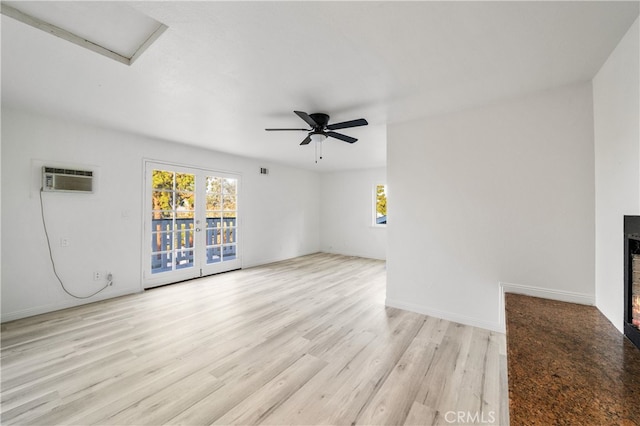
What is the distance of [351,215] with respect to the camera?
7.17 metres

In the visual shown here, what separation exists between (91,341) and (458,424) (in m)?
3.19

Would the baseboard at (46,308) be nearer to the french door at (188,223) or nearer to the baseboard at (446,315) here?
the french door at (188,223)

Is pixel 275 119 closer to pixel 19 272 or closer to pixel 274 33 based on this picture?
pixel 274 33

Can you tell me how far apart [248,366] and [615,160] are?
3.12m

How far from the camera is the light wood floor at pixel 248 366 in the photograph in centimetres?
161

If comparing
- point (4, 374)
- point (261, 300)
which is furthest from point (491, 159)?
point (4, 374)

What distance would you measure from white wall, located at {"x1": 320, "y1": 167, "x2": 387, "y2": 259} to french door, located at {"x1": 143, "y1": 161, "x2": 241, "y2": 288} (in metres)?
2.96

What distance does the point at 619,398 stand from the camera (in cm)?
104

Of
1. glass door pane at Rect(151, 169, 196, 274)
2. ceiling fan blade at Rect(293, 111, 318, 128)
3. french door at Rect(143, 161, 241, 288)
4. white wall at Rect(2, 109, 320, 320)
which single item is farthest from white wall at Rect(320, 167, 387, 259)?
ceiling fan blade at Rect(293, 111, 318, 128)

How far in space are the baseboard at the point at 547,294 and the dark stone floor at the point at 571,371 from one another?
37cm

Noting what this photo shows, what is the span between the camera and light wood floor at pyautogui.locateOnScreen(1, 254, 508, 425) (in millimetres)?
1613

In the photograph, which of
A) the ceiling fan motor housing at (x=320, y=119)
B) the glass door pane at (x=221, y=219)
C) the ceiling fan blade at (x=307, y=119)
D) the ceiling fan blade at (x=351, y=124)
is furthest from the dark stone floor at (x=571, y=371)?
the glass door pane at (x=221, y=219)

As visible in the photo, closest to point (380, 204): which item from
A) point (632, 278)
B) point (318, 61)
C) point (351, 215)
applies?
point (351, 215)

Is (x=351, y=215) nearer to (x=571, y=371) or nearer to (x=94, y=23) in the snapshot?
(x=571, y=371)
